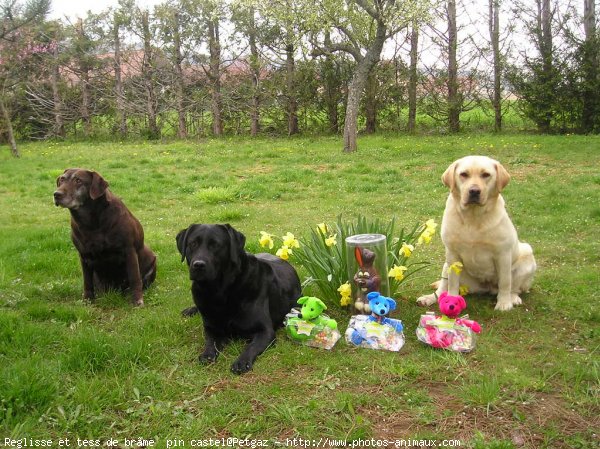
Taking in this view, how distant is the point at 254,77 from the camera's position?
21.6 meters

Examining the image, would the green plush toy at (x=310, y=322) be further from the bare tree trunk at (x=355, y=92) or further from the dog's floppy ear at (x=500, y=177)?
the bare tree trunk at (x=355, y=92)

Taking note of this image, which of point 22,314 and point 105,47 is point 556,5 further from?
point 22,314

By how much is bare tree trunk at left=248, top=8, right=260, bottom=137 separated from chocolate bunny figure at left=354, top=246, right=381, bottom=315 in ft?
59.4

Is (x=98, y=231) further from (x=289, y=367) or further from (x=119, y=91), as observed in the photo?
(x=119, y=91)

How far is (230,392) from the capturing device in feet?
11.0

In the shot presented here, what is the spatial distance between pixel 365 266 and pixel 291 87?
18.0 metres

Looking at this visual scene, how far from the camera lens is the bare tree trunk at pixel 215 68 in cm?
2162

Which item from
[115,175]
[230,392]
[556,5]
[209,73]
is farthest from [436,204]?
[209,73]

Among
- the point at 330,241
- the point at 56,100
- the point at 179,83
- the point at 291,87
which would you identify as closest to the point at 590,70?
the point at 291,87

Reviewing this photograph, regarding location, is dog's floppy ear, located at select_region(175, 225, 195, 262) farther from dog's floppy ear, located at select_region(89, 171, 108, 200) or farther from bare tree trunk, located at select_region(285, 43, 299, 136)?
bare tree trunk, located at select_region(285, 43, 299, 136)

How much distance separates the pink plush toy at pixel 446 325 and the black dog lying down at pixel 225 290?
119 cm

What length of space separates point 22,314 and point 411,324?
3343 millimetres

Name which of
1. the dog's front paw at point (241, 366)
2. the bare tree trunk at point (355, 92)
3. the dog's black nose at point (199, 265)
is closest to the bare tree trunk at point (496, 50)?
the bare tree trunk at point (355, 92)

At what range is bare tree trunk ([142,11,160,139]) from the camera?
21.7 metres
